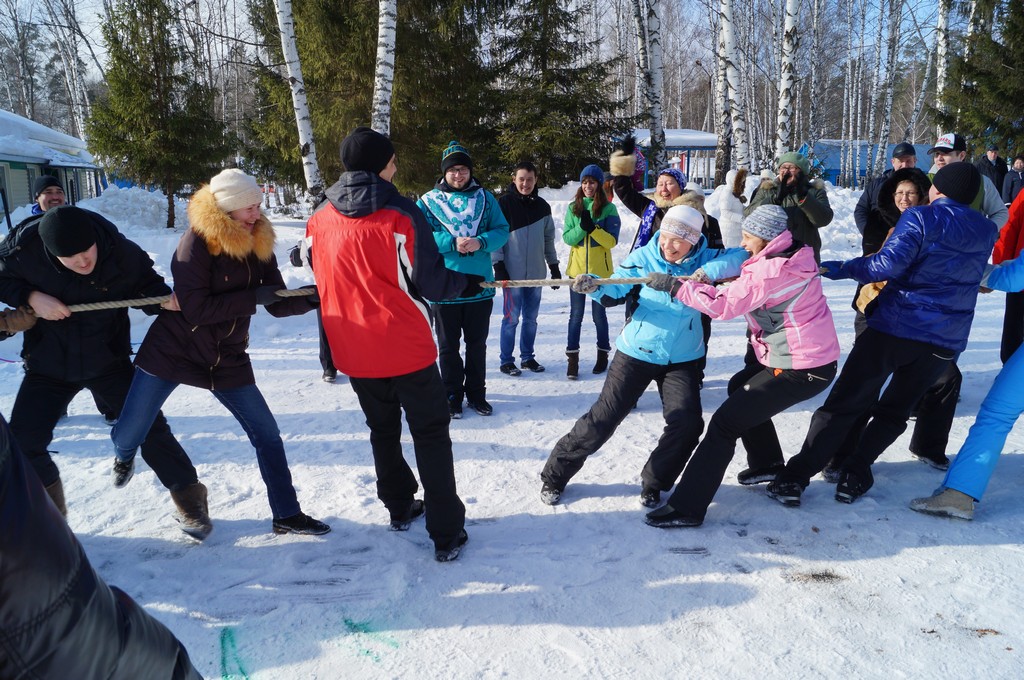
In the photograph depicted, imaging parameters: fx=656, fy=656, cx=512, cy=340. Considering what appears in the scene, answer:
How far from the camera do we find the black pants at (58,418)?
317 centimetres

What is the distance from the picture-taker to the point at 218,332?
10.4ft

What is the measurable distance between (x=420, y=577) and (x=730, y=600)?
1.40 meters

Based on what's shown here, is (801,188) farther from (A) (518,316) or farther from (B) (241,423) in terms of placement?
(B) (241,423)

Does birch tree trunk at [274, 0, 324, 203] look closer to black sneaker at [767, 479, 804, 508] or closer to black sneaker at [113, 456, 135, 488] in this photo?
black sneaker at [113, 456, 135, 488]

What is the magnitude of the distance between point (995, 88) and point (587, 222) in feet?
43.2

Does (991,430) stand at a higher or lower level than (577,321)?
Result: lower

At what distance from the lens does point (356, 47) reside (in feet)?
43.2

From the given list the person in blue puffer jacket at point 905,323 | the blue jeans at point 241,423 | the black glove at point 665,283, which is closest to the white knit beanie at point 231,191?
the blue jeans at point 241,423

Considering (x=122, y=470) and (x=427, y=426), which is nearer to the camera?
(x=427, y=426)

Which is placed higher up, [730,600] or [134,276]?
[134,276]

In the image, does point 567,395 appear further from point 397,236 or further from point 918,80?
point 918,80

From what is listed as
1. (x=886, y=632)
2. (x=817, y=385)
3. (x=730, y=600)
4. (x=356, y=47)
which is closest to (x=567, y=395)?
(x=817, y=385)

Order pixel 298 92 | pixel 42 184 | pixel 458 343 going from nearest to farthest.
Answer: pixel 458 343, pixel 42 184, pixel 298 92

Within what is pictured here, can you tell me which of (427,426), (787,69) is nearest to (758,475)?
(427,426)
